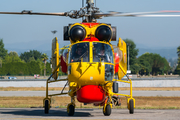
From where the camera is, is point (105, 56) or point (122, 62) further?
point (122, 62)

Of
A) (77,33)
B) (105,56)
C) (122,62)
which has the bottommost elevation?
(122,62)

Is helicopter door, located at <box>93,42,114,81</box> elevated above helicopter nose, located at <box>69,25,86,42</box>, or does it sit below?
below

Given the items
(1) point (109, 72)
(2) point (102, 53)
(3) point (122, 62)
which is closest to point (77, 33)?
(2) point (102, 53)

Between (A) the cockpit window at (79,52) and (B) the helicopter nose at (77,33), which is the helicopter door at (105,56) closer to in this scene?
(A) the cockpit window at (79,52)

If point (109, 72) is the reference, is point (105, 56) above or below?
above

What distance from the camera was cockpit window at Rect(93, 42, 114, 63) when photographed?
13.0 metres

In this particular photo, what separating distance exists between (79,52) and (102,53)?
999mm

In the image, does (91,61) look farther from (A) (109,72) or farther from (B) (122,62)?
(B) (122,62)

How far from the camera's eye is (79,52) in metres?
13.2

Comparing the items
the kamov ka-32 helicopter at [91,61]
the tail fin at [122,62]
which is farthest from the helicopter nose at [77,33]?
the tail fin at [122,62]

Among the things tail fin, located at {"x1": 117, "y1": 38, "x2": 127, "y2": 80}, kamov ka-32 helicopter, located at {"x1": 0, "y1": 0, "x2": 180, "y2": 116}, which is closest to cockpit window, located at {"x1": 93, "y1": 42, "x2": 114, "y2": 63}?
kamov ka-32 helicopter, located at {"x1": 0, "y1": 0, "x2": 180, "y2": 116}

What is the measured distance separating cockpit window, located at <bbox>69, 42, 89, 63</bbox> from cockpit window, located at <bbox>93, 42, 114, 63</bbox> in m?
0.34

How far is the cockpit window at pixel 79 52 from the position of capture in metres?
12.9

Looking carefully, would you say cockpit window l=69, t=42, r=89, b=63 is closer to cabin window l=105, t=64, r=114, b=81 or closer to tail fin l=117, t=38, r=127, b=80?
cabin window l=105, t=64, r=114, b=81
